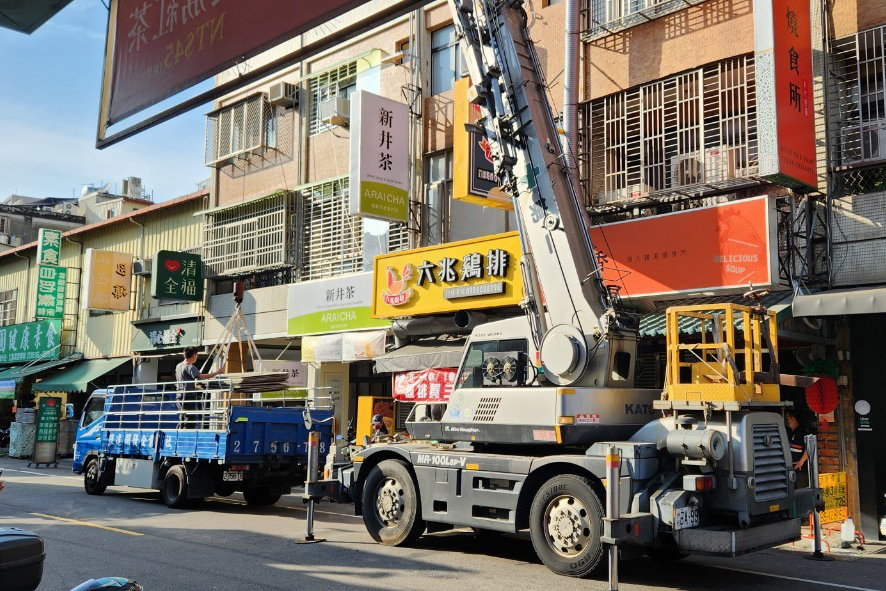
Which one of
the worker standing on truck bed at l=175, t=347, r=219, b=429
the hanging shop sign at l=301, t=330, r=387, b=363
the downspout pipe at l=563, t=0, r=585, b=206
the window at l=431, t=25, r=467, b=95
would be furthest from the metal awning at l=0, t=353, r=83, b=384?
the downspout pipe at l=563, t=0, r=585, b=206

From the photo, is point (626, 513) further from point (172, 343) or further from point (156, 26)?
point (172, 343)

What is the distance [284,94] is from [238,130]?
2930mm

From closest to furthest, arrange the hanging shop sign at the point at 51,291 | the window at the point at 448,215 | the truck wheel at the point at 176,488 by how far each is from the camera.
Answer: the truck wheel at the point at 176,488 < the window at the point at 448,215 < the hanging shop sign at the point at 51,291

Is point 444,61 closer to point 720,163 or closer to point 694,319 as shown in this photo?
point 720,163

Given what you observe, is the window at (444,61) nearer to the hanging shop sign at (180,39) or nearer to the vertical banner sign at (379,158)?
the vertical banner sign at (379,158)

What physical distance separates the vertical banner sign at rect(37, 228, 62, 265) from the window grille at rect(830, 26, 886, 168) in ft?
101

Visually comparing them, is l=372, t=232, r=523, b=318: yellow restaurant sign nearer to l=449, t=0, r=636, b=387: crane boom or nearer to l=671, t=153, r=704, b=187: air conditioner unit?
l=671, t=153, r=704, b=187: air conditioner unit

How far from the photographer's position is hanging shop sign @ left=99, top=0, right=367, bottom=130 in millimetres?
4254

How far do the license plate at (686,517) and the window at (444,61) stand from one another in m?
14.1

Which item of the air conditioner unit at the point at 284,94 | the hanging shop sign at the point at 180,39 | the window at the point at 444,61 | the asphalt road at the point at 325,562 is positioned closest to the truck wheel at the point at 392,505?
the asphalt road at the point at 325,562

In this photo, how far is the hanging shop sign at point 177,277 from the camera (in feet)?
87.0

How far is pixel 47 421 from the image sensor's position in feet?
84.5

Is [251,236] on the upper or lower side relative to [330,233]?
upper

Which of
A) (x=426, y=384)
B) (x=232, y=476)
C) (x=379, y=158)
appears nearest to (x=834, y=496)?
(x=426, y=384)
